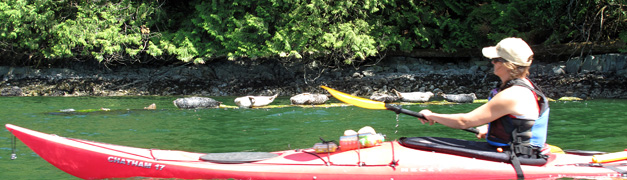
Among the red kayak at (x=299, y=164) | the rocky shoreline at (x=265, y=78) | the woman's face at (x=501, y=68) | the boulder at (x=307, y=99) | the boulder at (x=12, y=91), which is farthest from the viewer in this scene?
the boulder at (x=12, y=91)

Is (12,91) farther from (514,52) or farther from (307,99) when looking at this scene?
(514,52)

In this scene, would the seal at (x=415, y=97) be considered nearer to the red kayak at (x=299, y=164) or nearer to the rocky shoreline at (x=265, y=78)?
the rocky shoreline at (x=265, y=78)

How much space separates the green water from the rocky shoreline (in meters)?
2.67

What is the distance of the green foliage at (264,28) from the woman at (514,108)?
9331 millimetres

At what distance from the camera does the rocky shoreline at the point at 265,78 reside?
11963 mm

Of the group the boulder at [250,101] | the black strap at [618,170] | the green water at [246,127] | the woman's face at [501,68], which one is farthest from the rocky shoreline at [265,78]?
the woman's face at [501,68]

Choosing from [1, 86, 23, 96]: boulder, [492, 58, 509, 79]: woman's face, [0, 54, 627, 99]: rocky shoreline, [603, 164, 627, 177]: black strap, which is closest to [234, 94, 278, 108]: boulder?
[0, 54, 627, 99]: rocky shoreline

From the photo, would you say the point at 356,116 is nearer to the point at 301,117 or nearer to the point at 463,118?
the point at 301,117

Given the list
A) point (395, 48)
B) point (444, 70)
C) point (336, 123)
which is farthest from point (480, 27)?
point (336, 123)

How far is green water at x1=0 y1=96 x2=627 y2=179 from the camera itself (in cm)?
544

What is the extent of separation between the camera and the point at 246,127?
7.04 m

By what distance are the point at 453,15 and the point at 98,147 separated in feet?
40.7

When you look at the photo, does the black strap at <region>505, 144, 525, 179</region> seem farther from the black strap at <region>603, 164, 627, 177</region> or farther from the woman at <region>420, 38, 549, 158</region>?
the black strap at <region>603, 164, 627, 177</region>

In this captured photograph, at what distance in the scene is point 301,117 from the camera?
7984mm
